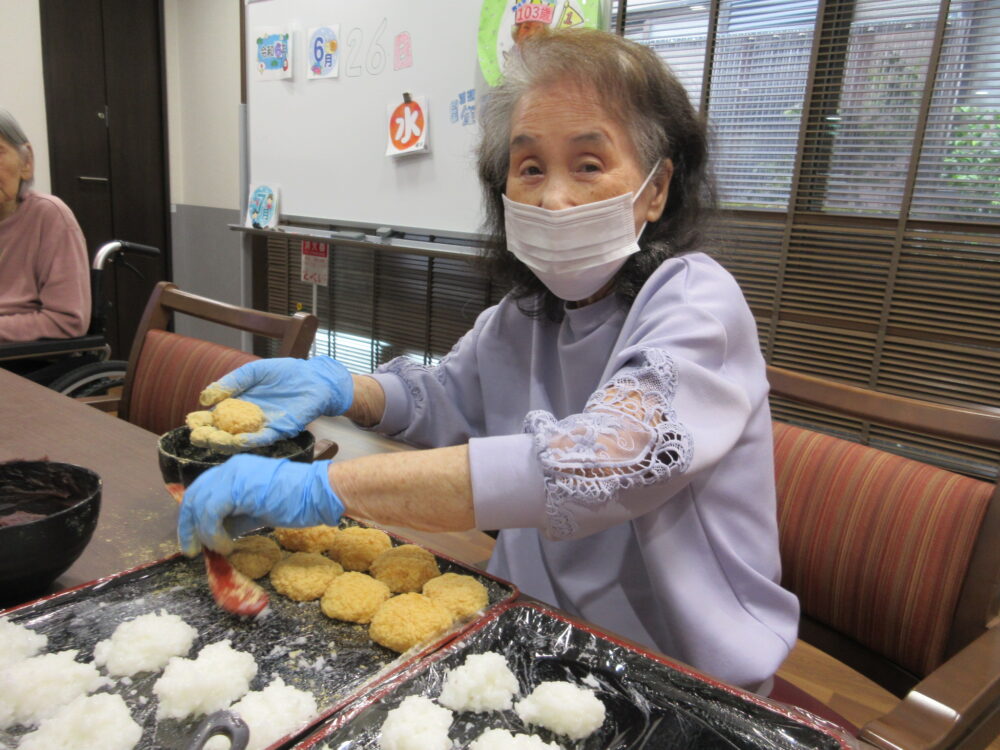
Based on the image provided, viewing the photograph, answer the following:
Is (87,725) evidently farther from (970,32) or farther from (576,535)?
(970,32)

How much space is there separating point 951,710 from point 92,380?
8.08 feet

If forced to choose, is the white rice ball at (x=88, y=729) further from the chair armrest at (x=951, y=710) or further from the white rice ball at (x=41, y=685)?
the chair armrest at (x=951, y=710)

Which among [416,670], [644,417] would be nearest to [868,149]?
[644,417]

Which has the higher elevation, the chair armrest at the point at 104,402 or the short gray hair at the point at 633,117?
the short gray hair at the point at 633,117

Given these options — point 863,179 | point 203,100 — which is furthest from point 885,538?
point 203,100

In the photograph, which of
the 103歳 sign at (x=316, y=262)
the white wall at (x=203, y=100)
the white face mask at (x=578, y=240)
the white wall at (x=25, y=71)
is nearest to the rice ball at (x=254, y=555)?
the white face mask at (x=578, y=240)

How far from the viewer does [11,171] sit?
2379 millimetres

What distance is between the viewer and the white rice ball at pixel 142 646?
67 cm

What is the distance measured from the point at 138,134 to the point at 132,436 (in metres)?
4.06

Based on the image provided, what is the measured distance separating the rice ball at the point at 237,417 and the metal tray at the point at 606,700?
1.38 feet

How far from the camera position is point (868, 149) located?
2164 millimetres

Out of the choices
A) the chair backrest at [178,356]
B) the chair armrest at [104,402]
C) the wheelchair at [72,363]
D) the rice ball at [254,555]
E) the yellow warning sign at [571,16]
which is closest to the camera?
the rice ball at [254,555]

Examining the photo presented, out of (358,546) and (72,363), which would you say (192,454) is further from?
(72,363)

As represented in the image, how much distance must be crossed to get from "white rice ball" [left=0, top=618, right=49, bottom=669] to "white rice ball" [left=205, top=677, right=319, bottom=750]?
224mm
